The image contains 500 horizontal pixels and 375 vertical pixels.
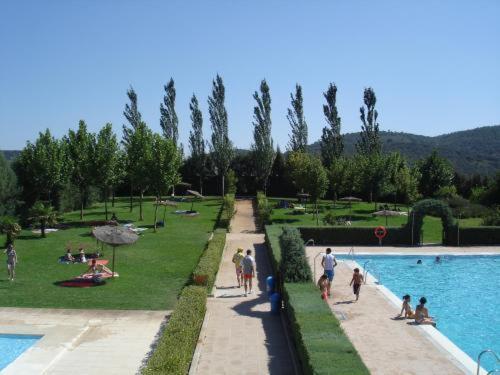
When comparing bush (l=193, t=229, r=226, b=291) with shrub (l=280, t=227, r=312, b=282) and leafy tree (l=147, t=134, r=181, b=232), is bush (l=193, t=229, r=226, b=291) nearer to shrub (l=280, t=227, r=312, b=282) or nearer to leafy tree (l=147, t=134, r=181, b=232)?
shrub (l=280, t=227, r=312, b=282)

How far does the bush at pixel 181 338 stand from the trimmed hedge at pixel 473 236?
19.8 metres

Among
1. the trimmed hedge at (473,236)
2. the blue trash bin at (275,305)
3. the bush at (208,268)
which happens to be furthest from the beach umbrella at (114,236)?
the trimmed hedge at (473,236)

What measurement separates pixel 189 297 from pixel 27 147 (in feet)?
94.8

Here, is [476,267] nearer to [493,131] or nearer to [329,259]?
[329,259]

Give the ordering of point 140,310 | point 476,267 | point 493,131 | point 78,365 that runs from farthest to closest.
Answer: point 493,131
point 476,267
point 140,310
point 78,365

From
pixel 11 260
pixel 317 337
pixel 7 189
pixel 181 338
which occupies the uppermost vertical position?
pixel 7 189

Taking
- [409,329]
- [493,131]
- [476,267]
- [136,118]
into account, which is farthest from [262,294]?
[493,131]

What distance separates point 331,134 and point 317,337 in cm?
5181

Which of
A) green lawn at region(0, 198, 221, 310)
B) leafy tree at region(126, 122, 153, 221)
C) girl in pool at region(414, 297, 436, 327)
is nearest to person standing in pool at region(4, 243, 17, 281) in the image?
green lawn at region(0, 198, 221, 310)

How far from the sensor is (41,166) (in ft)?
120

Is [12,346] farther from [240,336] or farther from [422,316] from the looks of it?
[422,316]

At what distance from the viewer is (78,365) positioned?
11430 mm

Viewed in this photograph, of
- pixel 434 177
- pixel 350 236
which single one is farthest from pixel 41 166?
pixel 434 177

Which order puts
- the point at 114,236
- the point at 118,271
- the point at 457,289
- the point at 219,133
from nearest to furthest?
the point at 114,236
the point at 457,289
the point at 118,271
the point at 219,133
